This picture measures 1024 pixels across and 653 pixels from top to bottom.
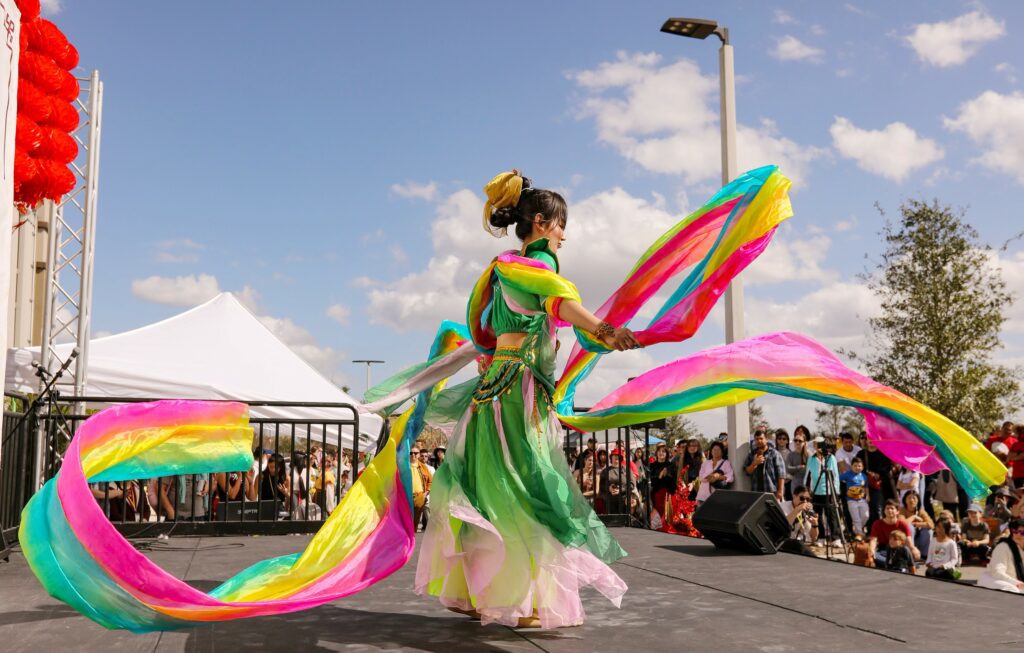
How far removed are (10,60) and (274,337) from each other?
10813 millimetres

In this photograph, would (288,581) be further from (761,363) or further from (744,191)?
(744,191)

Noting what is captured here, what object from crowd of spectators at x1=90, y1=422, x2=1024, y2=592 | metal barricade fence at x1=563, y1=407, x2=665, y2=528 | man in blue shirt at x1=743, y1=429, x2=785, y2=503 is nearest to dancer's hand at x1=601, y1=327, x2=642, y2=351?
metal barricade fence at x1=563, y1=407, x2=665, y2=528

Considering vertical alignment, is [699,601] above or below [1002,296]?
below

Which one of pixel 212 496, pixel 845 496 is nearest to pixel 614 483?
pixel 845 496

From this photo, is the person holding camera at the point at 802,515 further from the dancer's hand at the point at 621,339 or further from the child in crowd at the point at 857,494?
the dancer's hand at the point at 621,339

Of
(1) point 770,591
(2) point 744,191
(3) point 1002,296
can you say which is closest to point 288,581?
(2) point 744,191

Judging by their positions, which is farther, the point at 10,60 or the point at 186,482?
the point at 186,482

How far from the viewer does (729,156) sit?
818 cm

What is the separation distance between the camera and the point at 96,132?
32.4ft

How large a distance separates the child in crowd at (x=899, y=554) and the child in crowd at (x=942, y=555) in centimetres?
18

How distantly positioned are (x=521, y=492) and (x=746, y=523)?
310 cm

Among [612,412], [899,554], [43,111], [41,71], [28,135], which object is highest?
[41,71]

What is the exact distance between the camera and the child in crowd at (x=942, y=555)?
24.3 ft

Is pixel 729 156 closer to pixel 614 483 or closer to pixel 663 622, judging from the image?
pixel 614 483
